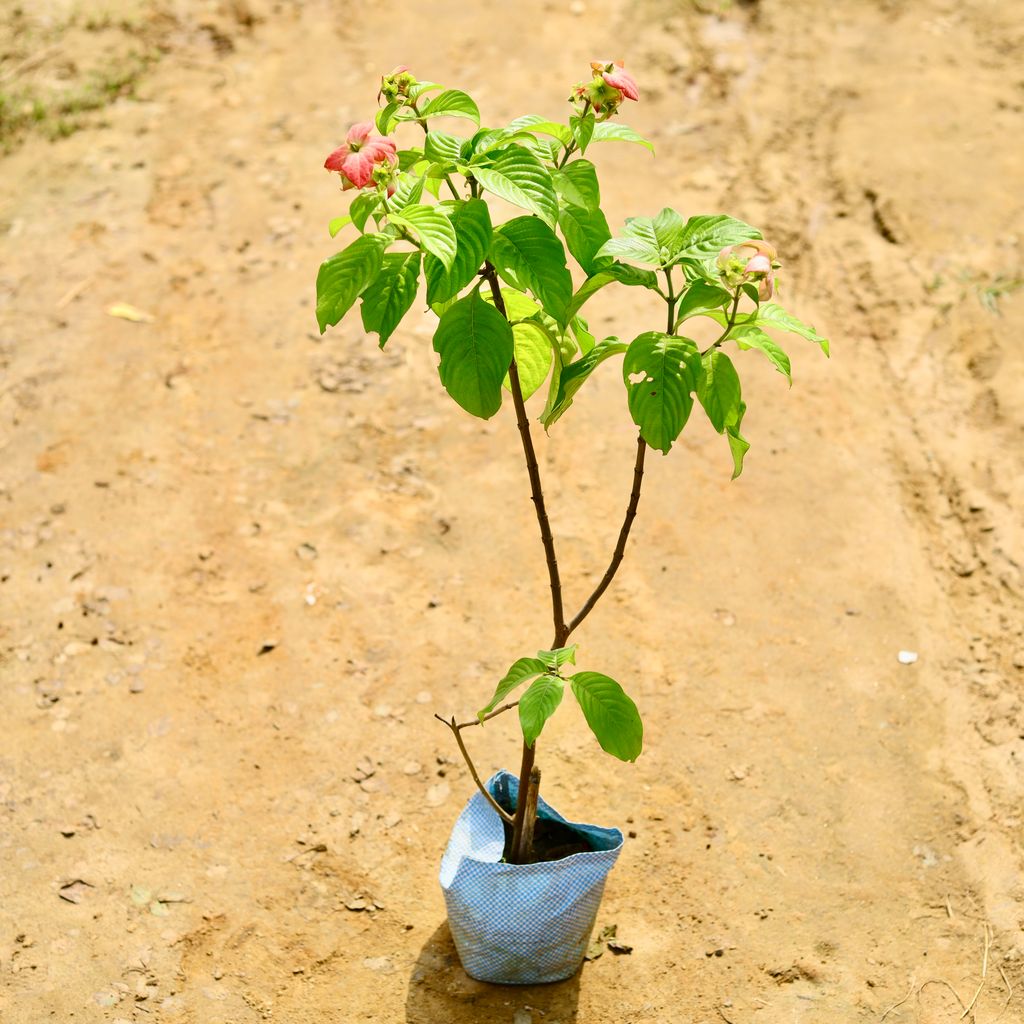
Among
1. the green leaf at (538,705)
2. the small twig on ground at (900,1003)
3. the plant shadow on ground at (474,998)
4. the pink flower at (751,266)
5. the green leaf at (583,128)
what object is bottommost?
the small twig on ground at (900,1003)

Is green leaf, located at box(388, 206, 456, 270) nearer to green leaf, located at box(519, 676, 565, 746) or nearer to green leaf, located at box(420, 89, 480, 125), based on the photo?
green leaf, located at box(420, 89, 480, 125)

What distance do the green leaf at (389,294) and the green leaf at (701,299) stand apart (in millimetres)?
410

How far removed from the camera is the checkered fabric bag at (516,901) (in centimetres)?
225

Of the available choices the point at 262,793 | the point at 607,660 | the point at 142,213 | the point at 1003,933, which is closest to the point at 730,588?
the point at 607,660

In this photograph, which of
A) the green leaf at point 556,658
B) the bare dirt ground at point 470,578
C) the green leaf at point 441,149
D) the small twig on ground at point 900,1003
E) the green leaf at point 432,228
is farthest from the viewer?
the bare dirt ground at point 470,578

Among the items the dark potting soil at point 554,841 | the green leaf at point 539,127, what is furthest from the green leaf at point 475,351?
the dark potting soil at point 554,841

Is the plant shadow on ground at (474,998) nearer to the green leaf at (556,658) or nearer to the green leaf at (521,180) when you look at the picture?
the green leaf at (556,658)

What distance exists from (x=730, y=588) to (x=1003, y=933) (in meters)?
1.14

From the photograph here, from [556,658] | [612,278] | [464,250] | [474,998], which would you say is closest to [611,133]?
[612,278]

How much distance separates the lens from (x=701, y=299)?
179cm

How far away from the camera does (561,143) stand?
5.94 ft

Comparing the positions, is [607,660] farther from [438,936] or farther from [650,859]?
[438,936]

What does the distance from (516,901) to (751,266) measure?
4.25ft

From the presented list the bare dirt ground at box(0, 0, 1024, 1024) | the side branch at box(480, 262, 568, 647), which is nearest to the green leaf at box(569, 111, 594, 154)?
the side branch at box(480, 262, 568, 647)
